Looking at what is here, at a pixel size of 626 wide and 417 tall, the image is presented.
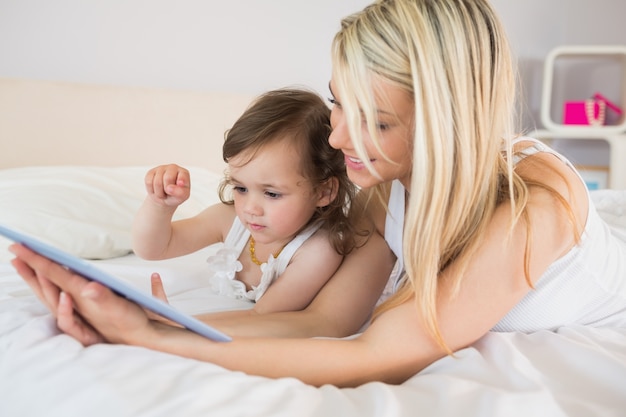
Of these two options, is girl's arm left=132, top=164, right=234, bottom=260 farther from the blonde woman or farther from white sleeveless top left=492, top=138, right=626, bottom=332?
white sleeveless top left=492, top=138, right=626, bottom=332

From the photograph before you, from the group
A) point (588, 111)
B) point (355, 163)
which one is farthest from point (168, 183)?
point (588, 111)

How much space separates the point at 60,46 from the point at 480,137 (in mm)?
1699

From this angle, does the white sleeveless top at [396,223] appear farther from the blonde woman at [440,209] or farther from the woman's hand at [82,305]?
the woman's hand at [82,305]

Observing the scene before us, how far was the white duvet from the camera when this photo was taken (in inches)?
22.8

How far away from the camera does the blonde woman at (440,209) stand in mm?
752

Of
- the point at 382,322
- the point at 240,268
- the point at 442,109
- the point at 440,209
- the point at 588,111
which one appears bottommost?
the point at 588,111

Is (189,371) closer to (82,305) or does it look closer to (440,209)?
(82,305)

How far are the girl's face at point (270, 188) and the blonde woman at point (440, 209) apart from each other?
0.21 metres

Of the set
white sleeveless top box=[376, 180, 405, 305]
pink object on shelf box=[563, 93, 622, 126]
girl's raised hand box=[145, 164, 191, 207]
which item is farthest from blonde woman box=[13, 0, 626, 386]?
pink object on shelf box=[563, 93, 622, 126]

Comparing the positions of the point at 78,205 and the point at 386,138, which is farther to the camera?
the point at 78,205

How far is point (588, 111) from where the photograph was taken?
3.01m

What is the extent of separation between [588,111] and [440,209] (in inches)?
97.5

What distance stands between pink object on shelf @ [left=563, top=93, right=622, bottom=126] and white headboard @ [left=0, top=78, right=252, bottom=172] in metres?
1.58

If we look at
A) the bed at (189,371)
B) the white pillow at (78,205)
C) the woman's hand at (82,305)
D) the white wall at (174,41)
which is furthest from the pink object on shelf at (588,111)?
the woman's hand at (82,305)
